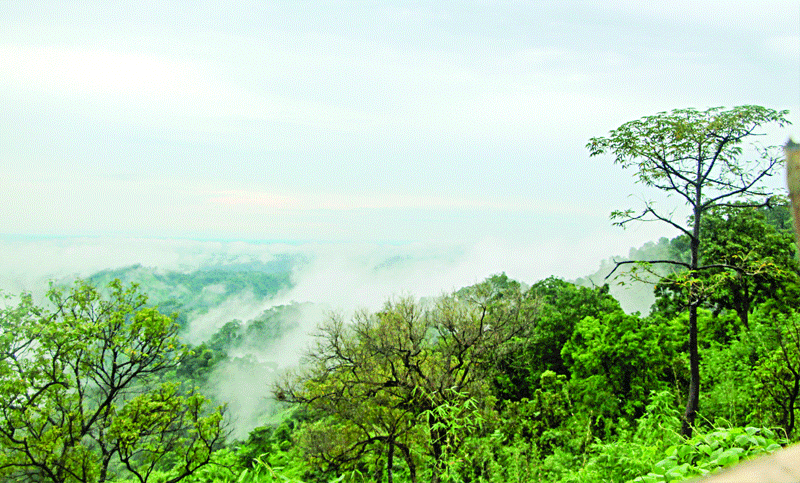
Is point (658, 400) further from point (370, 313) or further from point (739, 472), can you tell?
point (370, 313)

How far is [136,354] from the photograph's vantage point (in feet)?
39.4

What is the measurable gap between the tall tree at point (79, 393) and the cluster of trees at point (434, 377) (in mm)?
49

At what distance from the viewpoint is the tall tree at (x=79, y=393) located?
10570 mm

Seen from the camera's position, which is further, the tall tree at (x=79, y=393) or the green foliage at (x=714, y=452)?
the tall tree at (x=79, y=393)

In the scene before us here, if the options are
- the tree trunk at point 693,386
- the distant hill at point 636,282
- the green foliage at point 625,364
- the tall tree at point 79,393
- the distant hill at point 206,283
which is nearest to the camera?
the tree trunk at point 693,386

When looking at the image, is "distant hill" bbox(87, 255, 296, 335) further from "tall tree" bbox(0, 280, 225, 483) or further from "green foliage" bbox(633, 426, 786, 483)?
"green foliage" bbox(633, 426, 786, 483)

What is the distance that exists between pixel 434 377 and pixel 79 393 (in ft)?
32.0

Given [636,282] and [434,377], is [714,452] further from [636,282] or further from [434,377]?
[434,377]

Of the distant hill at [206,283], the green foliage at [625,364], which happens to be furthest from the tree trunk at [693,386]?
the distant hill at [206,283]

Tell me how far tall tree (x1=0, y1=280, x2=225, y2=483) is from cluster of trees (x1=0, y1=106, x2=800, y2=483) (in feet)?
0.16

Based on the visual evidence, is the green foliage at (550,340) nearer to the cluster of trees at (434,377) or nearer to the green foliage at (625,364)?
the cluster of trees at (434,377)

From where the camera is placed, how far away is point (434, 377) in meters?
13.2

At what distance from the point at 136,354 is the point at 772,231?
82.9 feet

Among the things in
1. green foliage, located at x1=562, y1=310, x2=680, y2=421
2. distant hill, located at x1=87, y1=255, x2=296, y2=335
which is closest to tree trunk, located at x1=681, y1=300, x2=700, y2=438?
green foliage, located at x1=562, y1=310, x2=680, y2=421
